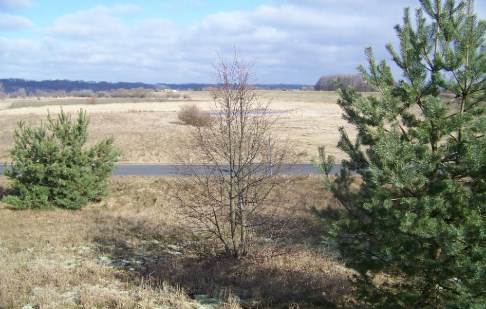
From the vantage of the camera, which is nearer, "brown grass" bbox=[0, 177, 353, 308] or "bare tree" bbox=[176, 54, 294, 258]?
"brown grass" bbox=[0, 177, 353, 308]

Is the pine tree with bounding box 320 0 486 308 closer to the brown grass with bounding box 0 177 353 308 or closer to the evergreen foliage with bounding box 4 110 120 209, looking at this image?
the brown grass with bounding box 0 177 353 308

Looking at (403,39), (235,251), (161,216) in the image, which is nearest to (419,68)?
(403,39)

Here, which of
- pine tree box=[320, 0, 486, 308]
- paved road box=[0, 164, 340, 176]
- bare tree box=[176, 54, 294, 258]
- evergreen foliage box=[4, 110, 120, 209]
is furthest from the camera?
paved road box=[0, 164, 340, 176]

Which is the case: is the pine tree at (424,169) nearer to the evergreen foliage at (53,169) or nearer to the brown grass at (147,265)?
the brown grass at (147,265)

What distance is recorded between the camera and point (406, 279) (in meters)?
6.67

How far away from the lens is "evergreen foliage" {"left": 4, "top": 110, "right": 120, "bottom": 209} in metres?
17.3

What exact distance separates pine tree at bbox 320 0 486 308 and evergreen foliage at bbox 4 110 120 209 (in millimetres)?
13084

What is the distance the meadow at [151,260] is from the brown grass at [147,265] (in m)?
0.02

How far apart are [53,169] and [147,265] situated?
302 inches

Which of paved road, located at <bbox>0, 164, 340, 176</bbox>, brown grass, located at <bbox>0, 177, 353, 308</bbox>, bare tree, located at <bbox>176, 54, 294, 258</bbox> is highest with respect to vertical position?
bare tree, located at <bbox>176, 54, 294, 258</bbox>

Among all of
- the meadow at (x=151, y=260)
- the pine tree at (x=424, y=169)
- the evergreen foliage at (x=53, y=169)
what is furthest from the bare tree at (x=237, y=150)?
the evergreen foliage at (x=53, y=169)

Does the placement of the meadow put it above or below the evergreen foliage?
below

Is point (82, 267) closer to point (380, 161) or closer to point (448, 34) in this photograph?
point (380, 161)

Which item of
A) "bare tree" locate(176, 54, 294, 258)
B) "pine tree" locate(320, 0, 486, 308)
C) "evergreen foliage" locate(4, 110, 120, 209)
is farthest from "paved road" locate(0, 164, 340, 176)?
"pine tree" locate(320, 0, 486, 308)
